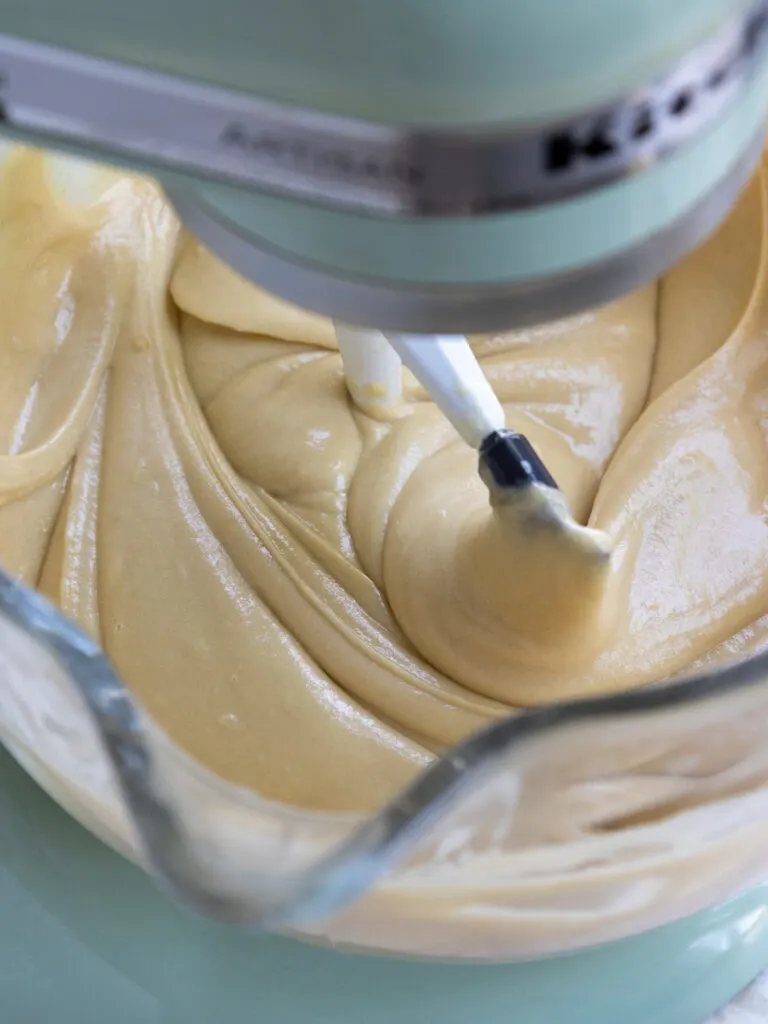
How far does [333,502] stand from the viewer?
Result: 70 centimetres

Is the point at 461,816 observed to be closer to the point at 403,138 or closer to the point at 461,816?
the point at 461,816

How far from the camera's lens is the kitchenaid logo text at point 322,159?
290 millimetres

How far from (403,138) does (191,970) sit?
0.43m

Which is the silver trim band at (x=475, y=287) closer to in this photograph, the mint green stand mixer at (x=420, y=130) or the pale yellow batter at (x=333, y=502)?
the mint green stand mixer at (x=420, y=130)

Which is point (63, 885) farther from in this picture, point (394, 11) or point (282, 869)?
point (394, 11)

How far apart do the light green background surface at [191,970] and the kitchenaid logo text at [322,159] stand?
15.5 inches

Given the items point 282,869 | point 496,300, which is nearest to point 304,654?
point 282,869

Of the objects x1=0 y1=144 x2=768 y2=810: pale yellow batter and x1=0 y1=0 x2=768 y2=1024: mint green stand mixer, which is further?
x1=0 y1=144 x2=768 y2=810: pale yellow batter

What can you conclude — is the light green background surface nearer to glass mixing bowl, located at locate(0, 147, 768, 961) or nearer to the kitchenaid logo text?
glass mixing bowl, located at locate(0, 147, 768, 961)

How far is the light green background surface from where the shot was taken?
0.57 m

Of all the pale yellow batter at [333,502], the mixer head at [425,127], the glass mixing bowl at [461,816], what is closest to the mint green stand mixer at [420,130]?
the mixer head at [425,127]

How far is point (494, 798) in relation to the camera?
1.29 ft

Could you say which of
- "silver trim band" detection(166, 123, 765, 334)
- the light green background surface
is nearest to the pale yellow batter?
the light green background surface

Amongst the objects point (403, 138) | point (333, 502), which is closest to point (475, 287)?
point (403, 138)
